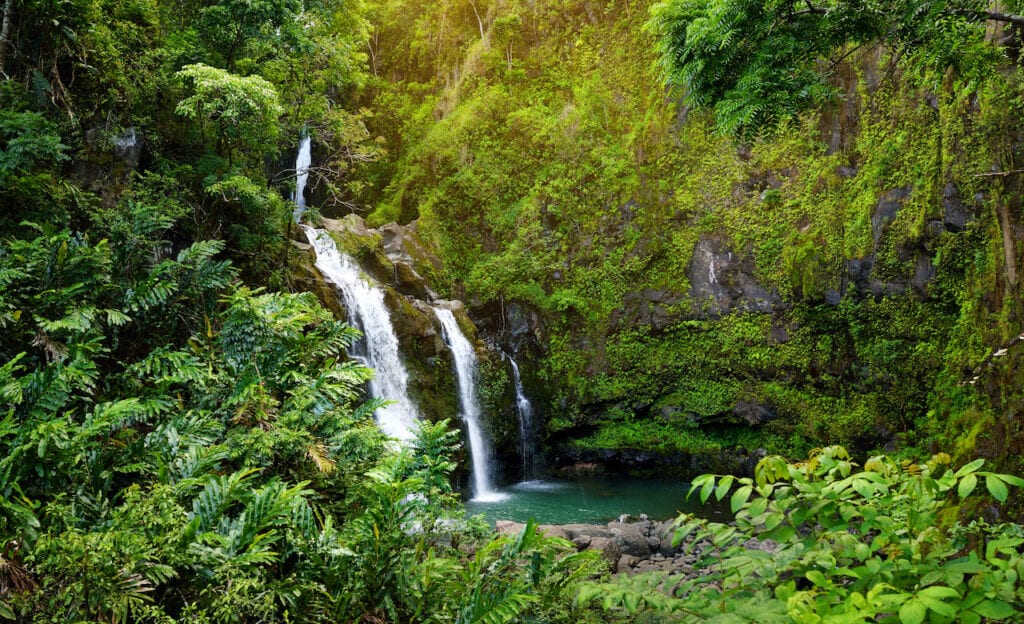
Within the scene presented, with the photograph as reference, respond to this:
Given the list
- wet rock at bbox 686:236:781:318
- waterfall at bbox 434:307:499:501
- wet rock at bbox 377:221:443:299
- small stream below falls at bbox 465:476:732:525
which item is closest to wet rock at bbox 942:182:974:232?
wet rock at bbox 686:236:781:318

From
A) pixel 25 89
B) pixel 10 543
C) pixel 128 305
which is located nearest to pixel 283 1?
pixel 25 89

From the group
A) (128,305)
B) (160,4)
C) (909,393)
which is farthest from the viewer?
(909,393)

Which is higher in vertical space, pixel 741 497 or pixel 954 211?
pixel 954 211

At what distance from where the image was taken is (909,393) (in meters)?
10.7

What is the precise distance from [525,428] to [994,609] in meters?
12.8

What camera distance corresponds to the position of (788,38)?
9.96 ft

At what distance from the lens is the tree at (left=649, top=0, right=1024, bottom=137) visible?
294cm

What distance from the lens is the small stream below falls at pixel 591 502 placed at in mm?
10180

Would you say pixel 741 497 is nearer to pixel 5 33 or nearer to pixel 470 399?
pixel 5 33

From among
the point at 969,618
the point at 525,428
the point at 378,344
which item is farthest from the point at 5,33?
the point at 525,428

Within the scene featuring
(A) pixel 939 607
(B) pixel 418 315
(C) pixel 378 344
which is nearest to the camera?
Result: (A) pixel 939 607

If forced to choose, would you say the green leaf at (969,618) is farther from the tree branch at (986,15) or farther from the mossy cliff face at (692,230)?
the mossy cliff face at (692,230)

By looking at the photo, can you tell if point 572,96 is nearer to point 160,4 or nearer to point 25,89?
point 160,4

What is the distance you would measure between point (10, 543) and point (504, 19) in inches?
716
